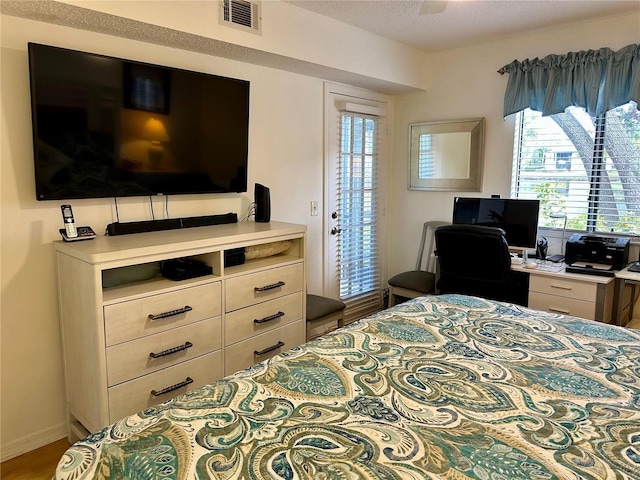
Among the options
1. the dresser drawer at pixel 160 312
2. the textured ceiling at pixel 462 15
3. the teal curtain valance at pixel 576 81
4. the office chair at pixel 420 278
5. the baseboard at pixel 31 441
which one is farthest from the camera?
the office chair at pixel 420 278

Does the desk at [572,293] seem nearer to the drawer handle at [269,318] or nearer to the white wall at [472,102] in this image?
the white wall at [472,102]

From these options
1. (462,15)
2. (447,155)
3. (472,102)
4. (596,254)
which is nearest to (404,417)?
(596,254)

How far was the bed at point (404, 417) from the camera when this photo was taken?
1010 mm

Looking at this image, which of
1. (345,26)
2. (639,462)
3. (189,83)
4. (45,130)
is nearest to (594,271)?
(639,462)

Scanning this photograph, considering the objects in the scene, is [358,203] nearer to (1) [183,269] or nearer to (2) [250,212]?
(2) [250,212]

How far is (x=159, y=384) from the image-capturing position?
2.21 m

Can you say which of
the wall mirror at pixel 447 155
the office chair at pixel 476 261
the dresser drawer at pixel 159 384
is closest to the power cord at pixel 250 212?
the dresser drawer at pixel 159 384

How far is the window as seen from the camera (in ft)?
10.6

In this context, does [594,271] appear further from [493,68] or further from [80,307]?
[80,307]

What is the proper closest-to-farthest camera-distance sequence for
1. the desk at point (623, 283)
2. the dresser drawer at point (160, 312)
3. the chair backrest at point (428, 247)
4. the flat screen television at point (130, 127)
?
the dresser drawer at point (160, 312)
the flat screen television at point (130, 127)
the desk at point (623, 283)
the chair backrest at point (428, 247)

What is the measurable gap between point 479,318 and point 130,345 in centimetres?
159

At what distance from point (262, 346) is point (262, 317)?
0.18 meters

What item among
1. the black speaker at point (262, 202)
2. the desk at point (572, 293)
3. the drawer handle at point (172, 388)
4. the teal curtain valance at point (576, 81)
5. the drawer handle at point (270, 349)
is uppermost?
the teal curtain valance at point (576, 81)

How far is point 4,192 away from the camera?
6.97ft
